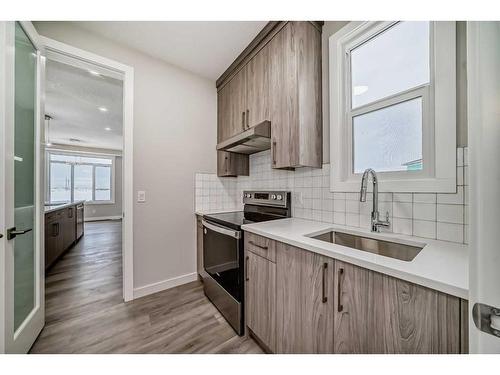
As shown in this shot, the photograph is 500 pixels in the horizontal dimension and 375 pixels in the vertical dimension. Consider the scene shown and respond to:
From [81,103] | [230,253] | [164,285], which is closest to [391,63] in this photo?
[230,253]

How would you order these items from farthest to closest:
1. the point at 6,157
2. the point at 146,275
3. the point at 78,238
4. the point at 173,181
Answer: the point at 78,238
the point at 173,181
the point at 146,275
the point at 6,157

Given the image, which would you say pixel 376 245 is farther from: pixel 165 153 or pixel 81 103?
pixel 81 103

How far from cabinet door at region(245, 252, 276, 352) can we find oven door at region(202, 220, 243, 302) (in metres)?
0.10

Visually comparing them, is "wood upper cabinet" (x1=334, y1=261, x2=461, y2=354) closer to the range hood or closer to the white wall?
the range hood

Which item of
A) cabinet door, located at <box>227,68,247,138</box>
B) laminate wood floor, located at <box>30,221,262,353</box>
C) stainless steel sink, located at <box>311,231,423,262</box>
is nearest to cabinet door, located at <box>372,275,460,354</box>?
stainless steel sink, located at <box>311,231,423,262</box>

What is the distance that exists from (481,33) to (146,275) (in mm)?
2561

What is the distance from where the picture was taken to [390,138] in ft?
4.44

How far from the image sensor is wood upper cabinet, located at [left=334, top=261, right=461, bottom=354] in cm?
63

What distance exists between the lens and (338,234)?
4.73 feet

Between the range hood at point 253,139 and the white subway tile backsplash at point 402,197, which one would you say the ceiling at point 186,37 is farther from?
the white subway tile backsplash at point 402,197

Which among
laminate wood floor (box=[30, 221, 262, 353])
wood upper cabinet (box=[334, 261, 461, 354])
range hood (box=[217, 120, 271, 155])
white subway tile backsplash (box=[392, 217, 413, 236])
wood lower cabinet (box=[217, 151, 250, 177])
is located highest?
range hood (box=[217, 120, 271, 155])

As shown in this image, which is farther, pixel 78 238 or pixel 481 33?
pixel 78 238
